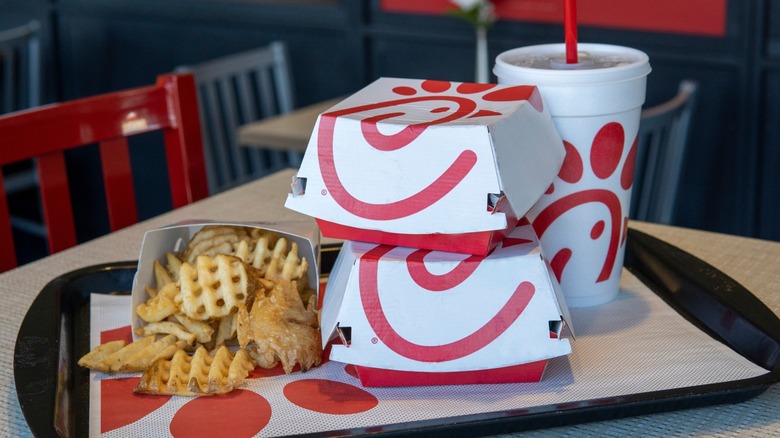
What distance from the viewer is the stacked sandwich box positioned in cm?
73

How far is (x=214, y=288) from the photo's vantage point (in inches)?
33.7

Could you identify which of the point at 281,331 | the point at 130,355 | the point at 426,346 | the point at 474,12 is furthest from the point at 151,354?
the point at 474,12

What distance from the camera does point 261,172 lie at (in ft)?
10.00

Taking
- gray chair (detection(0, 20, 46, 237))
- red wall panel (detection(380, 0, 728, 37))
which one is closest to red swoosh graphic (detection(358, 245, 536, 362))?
red wall panel (detection(380, 0, 728, 37))

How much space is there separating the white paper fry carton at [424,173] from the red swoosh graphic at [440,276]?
0.04 feet

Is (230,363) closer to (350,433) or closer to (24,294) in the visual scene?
(350,433)

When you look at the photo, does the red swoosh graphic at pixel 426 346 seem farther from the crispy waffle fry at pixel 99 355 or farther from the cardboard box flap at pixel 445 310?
the crispy waffle fry at pixel 99 355

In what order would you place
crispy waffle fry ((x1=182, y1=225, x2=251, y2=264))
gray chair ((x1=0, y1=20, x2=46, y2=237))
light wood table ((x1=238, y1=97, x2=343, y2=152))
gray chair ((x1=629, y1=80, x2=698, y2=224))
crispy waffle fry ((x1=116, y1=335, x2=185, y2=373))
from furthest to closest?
gray chair ((x1=0, y1=20, x2=46, y2=237))
light wood table ((x1=238, y1=97, x2=343, y2=152))
gray chair ((x1=629, y1=80, x2=698, y2=224))
crispy waffle fry ((x1=182, y1=225, x2=251, y2=264))
crispy waffle fry ((x1=116, y1=335, x2=185, y2=373))

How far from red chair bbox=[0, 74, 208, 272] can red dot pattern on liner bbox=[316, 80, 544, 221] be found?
25.7 inches

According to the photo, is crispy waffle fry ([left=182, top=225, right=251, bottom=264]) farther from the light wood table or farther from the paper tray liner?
the light wood table

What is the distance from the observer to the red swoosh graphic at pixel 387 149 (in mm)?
Result: 732

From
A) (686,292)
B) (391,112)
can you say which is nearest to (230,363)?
(391,112)

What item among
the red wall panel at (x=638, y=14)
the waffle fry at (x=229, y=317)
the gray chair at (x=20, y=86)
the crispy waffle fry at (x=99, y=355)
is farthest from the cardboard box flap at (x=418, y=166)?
the gray chair at (x=20, y=86)

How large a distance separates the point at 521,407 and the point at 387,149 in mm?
235
